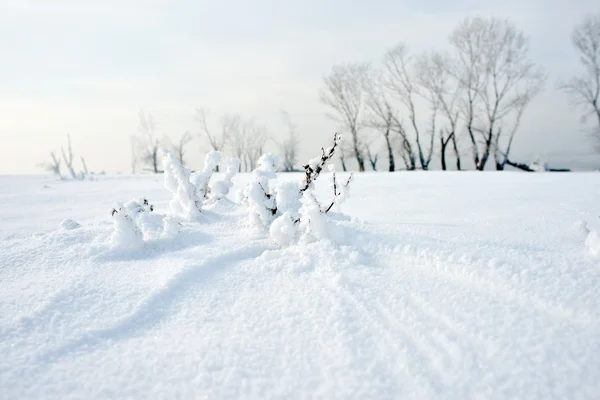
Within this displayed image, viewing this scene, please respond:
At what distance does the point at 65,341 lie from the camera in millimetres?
1612

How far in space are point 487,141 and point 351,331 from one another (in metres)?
22.2

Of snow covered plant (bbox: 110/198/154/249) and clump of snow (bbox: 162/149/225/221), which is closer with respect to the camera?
snow covered plant (bbox: 110/198/154/249)

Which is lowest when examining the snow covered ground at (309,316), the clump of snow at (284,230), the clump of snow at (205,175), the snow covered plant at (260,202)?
the snow covered ground at (309,316)

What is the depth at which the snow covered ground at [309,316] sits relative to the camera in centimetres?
136

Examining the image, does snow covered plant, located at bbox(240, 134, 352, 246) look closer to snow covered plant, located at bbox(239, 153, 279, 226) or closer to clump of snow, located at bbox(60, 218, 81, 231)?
snow covered plant, located at bbox(239, 153, 279, 226)

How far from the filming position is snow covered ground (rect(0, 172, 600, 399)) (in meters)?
1.36

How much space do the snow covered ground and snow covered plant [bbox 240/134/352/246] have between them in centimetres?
14

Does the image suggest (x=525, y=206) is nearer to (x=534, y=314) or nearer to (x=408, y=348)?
(x=534, y=314)

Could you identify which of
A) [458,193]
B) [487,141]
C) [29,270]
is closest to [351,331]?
[29,270]

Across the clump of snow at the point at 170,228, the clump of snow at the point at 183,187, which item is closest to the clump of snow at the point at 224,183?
the clump of snow at the point at 183,187

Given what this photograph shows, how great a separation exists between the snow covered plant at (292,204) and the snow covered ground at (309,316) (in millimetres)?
138

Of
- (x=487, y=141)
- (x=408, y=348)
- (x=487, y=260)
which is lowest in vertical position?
(x=408, y=348)

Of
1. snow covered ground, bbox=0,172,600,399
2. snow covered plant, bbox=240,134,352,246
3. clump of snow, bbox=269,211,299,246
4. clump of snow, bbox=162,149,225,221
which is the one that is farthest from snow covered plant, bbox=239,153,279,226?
clump of snow, bbox=162,149,225,221

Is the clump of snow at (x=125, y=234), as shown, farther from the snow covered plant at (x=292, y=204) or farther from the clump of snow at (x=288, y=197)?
the clump of snow at (x=288, y=197)
